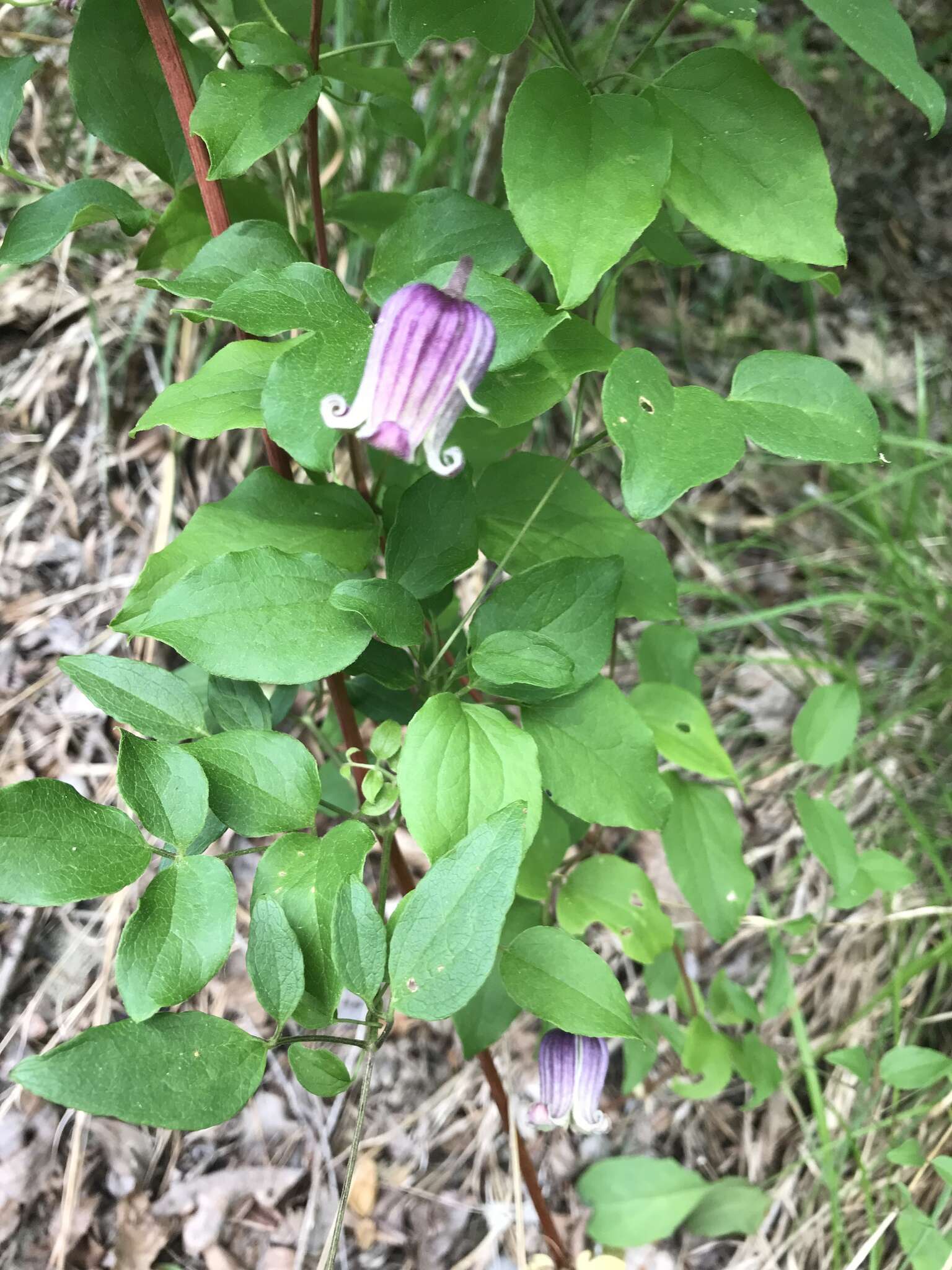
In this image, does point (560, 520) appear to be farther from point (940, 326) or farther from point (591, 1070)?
point (940, 326)

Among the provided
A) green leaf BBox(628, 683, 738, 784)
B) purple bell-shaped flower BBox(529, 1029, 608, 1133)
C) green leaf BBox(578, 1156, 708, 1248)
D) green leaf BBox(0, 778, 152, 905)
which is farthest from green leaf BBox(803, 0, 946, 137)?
green leaf BBox(578, 1156, 708, 1248)

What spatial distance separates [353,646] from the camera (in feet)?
2.27

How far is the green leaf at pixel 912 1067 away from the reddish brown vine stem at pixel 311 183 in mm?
512

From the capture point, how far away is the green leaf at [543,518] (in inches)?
33.8

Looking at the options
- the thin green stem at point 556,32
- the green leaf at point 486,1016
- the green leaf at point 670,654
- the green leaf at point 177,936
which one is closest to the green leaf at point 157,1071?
the green leaf at point 177,936

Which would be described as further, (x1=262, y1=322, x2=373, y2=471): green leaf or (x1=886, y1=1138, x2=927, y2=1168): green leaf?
(x1=886, y1=1138, x2=927, y2=1168): green leaf

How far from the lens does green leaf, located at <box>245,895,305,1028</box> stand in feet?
2.11

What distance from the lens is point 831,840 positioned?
1.14m

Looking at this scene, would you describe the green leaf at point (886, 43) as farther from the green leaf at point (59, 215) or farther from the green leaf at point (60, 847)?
the green leaf at point (60, 847)

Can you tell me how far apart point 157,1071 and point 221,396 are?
0.49m

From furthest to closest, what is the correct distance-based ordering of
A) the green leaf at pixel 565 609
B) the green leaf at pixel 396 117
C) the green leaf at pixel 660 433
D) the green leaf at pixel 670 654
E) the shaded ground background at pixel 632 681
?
the shaded ground background at pixel 632 681
the green leaf at pixel 670 654
the green leaf at pixel 396 117
the green leaf at pixel 565 609
the green leaf at pixel 660 433

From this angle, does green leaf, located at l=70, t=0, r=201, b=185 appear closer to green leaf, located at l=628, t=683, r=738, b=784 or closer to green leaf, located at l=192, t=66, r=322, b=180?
green leaf, located at l=192, t=66, r=322, b=180

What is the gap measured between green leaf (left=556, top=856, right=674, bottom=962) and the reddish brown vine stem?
0.58 ft

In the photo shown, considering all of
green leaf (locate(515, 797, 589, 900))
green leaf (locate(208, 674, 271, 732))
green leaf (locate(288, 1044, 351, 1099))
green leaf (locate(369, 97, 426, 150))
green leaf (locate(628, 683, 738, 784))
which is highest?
green leaf (locate(369, 97, 426, 150))
